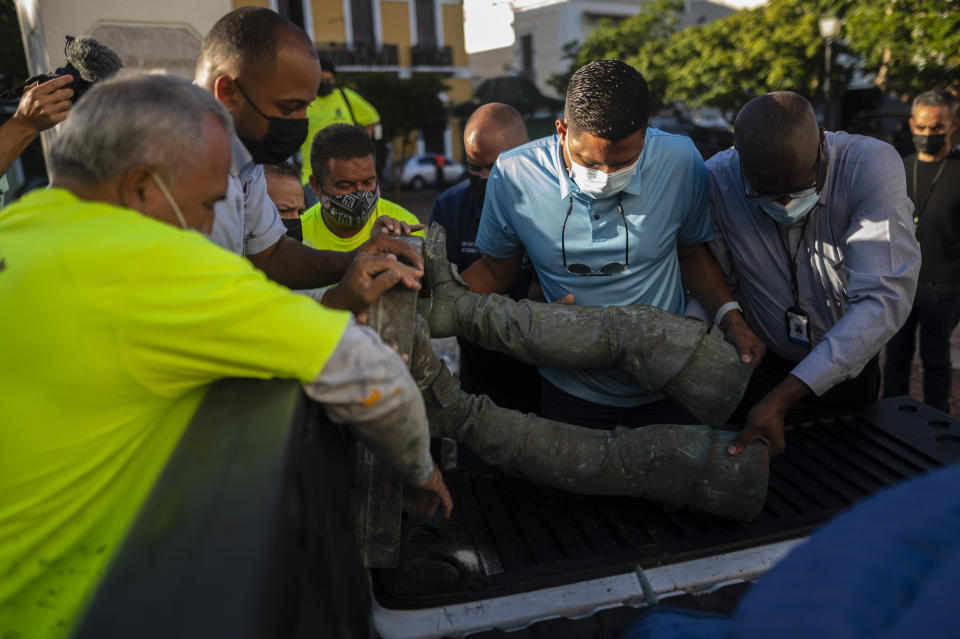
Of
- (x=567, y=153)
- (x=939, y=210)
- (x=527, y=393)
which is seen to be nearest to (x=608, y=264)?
(x=567, y=153)

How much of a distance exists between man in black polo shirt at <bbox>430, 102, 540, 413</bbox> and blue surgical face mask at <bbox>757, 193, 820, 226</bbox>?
1059 millimetres

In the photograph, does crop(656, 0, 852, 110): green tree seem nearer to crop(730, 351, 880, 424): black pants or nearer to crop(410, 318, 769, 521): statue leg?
crop(730, 351, 880, 424): black pants

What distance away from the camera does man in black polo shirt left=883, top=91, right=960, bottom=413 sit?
13.7 feet

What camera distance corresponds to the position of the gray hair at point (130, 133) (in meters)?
1.26

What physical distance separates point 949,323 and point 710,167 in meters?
2.56

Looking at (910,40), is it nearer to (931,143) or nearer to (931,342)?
(931,143)

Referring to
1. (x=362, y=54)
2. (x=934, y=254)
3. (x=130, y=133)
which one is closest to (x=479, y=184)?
(x=130, y=133)

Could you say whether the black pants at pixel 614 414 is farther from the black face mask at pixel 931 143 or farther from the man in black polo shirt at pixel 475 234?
the black face mask at pixel 931 143

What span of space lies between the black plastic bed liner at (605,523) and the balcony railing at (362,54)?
3332 cm

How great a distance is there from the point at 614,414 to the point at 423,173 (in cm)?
2385

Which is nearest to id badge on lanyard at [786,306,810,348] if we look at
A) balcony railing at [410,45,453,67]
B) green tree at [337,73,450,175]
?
green tree at [337,73,450,175]

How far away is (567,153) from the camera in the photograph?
8.13 ft

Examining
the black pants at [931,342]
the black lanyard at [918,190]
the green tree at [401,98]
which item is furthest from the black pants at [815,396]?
the green tree at [401,98]

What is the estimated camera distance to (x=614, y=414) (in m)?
2.51
